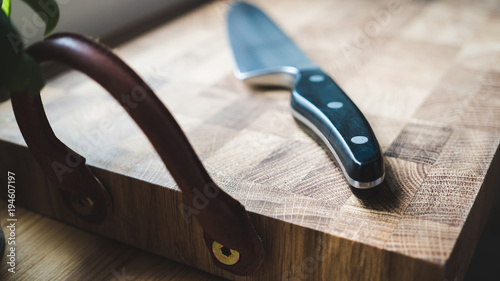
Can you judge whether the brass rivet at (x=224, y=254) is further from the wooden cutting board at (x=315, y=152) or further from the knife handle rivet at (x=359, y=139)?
the knife handle rivet at (x=359, y=139)

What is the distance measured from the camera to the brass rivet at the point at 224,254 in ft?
1.38

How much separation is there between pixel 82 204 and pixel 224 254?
15cm

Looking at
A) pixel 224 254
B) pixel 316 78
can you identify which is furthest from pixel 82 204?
pixel 316 78

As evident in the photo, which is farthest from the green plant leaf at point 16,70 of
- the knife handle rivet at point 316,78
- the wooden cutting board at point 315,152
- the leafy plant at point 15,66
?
the knife handle rivet at point 316,78

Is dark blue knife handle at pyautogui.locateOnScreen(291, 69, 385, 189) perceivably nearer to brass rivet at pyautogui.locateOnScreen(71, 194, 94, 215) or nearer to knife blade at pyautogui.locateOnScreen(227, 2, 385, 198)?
knife blade at pyautogui.locateOnScreen(227, 2, 385, 198)

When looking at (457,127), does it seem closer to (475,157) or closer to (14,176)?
(475,157)

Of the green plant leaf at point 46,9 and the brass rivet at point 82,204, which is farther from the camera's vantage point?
the brass rivet at point 82,204

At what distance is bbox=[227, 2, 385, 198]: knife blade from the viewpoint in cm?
40

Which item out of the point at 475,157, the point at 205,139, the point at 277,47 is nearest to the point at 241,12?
the point at 277,47

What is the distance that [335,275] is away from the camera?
39 cm

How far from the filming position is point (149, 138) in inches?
13.1

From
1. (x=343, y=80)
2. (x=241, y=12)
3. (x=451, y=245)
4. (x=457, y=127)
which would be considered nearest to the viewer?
(x=451, y=245)

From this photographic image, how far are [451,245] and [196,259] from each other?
8.2 inches

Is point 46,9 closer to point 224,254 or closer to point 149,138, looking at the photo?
point 149,138
